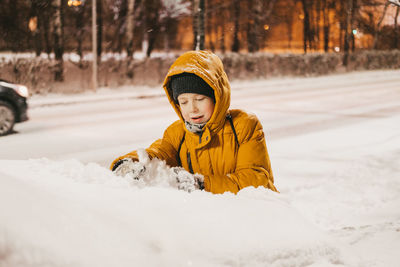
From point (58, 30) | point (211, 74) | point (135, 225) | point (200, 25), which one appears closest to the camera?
point (135, 225)

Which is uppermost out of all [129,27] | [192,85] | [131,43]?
[129,27]

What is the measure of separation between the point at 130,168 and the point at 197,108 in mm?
581

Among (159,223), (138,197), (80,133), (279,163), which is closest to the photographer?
(159,223)

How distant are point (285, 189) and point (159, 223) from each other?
11.9 feet

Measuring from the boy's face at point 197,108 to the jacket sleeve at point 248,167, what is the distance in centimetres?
22

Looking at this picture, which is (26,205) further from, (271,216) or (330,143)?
(330,143)

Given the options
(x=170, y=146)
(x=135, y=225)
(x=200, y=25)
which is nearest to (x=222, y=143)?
(x=170, y=146)

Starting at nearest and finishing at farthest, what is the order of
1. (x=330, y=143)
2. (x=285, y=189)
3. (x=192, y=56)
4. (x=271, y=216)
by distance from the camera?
(x=271, y=216), (x=192, y=56), (x=285, y=189), (x=330, y=143)

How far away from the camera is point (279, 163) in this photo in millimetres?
6246

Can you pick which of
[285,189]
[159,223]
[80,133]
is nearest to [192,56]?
[159,223]

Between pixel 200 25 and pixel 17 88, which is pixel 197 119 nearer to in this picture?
pixel 17 88

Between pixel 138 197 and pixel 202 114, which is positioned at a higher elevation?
pixel 202 114

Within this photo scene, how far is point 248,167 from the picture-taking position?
245 cm

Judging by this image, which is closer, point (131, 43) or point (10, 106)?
point (10, 106)
